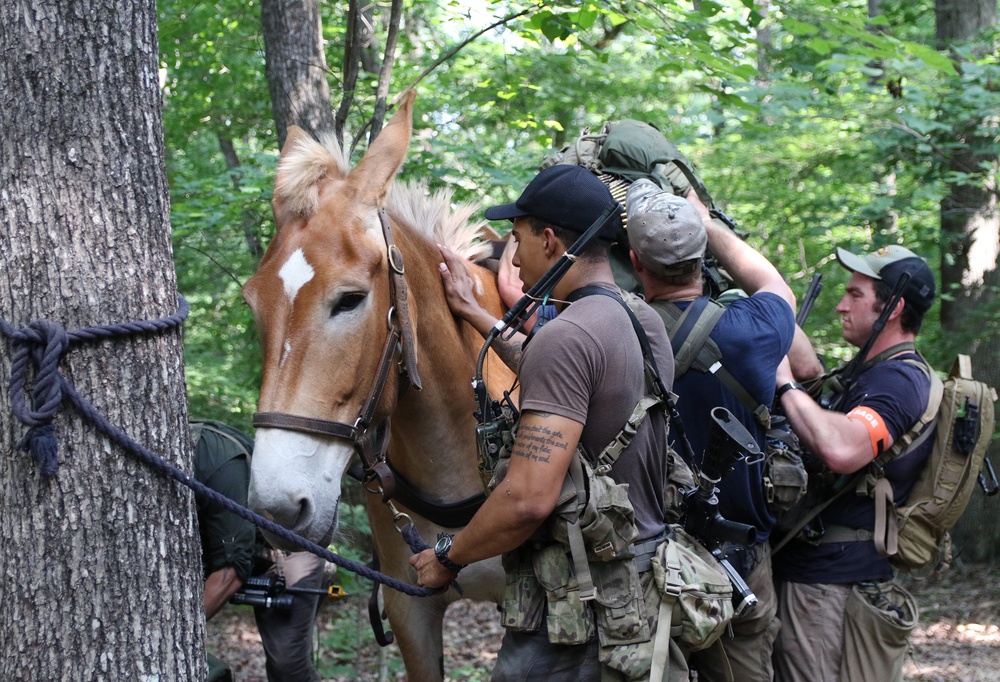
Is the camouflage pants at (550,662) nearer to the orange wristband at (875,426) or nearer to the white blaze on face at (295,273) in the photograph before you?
the white blaze on face at (295,273)

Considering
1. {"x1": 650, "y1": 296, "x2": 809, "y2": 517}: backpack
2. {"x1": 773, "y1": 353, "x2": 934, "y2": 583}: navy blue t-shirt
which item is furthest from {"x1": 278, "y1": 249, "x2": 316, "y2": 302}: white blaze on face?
{"x1": 773, "y1": 353, "x2": 934, "y2": 583}: navy blue t-shirt

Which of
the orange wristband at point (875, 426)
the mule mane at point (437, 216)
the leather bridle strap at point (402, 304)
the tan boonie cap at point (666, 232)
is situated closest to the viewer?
the leather bridle strap at point (402, 304)


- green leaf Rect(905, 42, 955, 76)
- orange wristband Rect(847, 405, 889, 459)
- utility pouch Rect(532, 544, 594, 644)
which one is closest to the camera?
utility pouch Rect(532, 544, 594, 644)

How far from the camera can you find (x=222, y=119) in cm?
816

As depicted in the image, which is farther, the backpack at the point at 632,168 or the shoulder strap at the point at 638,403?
the backpack at the point at 632,168

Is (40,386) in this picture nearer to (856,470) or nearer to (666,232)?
(666,232)

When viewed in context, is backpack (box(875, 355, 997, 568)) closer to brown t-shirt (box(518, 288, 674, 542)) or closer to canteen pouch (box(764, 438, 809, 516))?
canteen pouch (box(764, 438, 809, 516))

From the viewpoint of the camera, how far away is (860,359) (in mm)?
4133

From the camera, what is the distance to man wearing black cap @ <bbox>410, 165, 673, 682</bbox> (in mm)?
2488

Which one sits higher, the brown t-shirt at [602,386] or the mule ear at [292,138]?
the mule ear at [292,138]

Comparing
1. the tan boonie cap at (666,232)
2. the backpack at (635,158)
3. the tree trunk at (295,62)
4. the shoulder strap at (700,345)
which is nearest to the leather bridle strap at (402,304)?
the tan boonie cap at (666,232)

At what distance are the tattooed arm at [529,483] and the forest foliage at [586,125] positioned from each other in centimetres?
315

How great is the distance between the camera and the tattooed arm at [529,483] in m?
2.46

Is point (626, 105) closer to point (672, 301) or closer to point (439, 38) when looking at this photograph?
point (439, 38)
